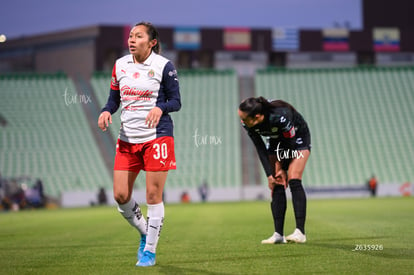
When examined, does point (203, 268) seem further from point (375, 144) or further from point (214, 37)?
point (214, 37)

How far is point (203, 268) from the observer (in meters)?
6.25

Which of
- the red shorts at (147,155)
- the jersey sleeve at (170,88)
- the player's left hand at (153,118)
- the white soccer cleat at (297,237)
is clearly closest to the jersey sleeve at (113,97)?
the red shorts at (147,155)

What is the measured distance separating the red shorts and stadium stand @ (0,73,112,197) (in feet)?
94.1

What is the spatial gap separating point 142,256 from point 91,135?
3513 centimetres

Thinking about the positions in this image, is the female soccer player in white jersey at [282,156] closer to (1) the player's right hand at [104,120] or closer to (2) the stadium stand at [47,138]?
(1) the player's right hand at [104,120]

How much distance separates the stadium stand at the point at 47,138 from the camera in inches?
1455

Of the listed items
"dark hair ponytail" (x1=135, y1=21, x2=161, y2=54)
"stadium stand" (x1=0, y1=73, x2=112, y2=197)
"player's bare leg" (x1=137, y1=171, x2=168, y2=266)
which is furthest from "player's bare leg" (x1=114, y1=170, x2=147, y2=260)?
"stadium stand" (x1=0, y1=73, x2=112, y2=197)

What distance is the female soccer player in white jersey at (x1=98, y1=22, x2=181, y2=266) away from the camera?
6.69m

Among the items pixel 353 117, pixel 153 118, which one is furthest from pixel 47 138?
pixel 153 118

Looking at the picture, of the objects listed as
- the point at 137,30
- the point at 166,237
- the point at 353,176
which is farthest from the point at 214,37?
the point at 137,30

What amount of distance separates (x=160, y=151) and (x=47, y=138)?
34.8 meters

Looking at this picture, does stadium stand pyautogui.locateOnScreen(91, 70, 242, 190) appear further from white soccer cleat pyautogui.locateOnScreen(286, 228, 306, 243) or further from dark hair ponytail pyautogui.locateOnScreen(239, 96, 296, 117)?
dark hair ponytail pyautogui.locateOnScreen(239, 96, 296, 117)

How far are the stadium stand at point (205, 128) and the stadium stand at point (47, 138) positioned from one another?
2.48 meters

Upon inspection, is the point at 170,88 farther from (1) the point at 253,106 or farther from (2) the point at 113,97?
(1) the point at 253,106
